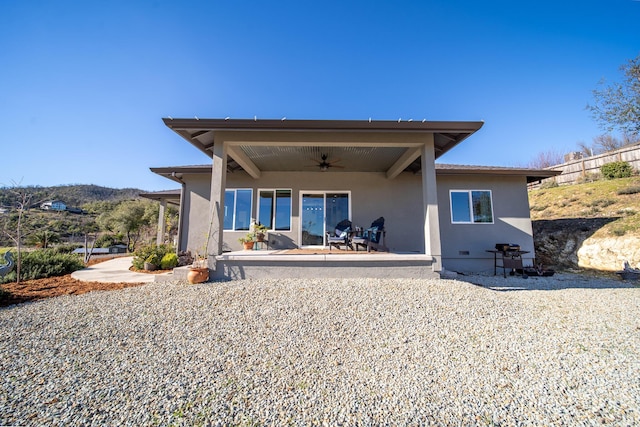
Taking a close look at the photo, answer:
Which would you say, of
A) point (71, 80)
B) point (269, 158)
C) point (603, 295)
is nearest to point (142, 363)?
point (269, 158)

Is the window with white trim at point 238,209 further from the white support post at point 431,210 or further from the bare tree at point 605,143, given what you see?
the bare tree at point 605,143

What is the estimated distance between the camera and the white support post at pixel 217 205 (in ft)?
18.1

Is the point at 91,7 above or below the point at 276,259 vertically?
above

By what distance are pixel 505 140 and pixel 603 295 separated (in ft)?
36.4

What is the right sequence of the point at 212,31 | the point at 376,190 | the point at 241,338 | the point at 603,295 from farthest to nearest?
the point at 376,190 < the point at 212,31 < the point at 603,295 < the point at 241,338

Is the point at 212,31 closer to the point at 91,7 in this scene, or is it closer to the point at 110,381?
the point at 91,7

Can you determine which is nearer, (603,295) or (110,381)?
(110,381)

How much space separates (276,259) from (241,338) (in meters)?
2.42

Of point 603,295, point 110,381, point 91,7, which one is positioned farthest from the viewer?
point 91,7

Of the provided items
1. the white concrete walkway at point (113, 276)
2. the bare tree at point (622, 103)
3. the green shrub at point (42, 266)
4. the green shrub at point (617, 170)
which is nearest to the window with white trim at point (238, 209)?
the white concrete walkway at point (113, 276)

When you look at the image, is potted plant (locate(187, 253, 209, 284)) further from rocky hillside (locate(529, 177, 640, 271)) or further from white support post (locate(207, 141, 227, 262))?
rocky hillside (locate(529, 177, 640, 271))

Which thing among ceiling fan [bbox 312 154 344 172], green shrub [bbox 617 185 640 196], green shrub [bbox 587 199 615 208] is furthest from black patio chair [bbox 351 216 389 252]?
green shrub [bbox 617 185 640 196]

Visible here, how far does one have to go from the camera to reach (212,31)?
7344 millimetres

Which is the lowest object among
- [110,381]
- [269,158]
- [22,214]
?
[110,381]
